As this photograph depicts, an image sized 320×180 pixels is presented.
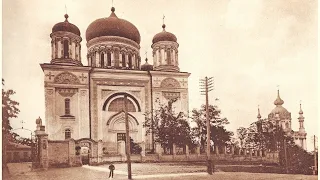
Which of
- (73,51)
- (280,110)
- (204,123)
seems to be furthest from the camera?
(73,51)

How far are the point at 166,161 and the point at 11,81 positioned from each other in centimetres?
257

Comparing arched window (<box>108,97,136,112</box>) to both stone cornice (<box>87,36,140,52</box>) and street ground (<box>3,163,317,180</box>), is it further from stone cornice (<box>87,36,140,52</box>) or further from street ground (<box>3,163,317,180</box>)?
stone cornice (<box>87,36,140,52</box>)

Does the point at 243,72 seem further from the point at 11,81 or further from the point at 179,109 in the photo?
the point at 11,81

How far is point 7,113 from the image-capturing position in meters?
5.02

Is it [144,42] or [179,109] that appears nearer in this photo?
[144,42]

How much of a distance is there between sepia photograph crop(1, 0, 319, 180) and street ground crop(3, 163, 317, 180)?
0.8 inches

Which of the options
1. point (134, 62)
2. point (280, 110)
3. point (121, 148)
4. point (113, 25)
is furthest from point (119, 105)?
point (280, 110)

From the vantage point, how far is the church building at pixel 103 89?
612 cm

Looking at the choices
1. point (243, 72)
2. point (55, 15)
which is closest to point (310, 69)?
point (243, 72)

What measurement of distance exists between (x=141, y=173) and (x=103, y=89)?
178 cm

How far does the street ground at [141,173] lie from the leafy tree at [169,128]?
355mm

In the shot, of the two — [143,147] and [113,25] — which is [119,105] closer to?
[143,147]

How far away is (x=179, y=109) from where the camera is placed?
674cm

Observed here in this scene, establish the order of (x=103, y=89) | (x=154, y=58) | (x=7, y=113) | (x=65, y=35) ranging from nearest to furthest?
1. (x=7, y=113)
2. (x=65, y=35)
3. (x=103, y=89)
4. (x=154, y=58)
